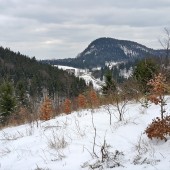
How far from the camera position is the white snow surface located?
19.7 ft

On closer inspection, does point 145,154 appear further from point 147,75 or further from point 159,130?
point 147,75

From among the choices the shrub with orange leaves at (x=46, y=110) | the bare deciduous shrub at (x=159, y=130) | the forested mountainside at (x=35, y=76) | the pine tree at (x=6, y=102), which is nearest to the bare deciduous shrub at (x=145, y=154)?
the bare deciduous shrub at (x=159, y=130)

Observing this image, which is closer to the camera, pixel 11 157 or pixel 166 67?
pixel 11 157

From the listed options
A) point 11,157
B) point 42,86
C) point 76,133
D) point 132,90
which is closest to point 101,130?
point 76,133

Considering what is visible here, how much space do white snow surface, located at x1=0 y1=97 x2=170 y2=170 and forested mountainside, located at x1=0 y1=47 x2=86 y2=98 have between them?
99580 millimetres

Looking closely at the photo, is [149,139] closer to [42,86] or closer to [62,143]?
[62,143]

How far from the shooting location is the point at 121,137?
24.1 feet

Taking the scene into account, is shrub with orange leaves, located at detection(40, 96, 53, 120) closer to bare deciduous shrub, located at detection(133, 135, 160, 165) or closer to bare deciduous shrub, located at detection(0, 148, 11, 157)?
bare deciduous shrub, located at detection(0, 148, 11, 157)

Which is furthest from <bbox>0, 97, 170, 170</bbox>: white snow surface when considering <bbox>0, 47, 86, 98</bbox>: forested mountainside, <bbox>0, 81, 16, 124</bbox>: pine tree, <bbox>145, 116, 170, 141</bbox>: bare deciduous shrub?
<bbox>0, 47, 86, 98</bbox>: forested mountainside

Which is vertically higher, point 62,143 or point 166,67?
point 166,67

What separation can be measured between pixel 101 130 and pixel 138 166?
94.9 inches

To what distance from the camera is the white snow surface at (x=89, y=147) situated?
6.00 m

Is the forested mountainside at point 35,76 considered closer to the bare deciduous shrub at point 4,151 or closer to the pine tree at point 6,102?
the pine tree at point 6,102

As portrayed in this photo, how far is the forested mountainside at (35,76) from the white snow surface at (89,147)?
3920 inches
